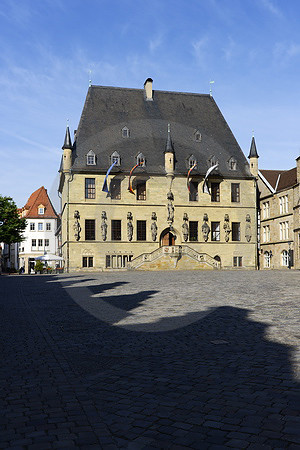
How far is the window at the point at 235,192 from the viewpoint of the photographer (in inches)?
2005

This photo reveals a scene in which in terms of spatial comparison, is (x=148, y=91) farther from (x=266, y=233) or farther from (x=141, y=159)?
(x=266, y=233)

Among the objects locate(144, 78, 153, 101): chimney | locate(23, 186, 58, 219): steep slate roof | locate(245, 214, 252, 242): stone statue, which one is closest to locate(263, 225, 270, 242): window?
locate(245, 214, 252, 242): stone statue

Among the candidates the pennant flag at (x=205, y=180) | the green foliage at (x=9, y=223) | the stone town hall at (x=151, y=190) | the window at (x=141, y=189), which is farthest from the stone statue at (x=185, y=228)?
the green foliage at (x=9, y=223)

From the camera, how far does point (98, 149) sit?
48250 mm

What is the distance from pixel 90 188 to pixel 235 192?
1533 centimetres

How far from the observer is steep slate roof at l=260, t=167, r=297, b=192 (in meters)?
51.4

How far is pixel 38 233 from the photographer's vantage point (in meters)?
78.6

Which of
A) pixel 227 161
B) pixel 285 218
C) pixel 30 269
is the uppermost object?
pixel 227 161

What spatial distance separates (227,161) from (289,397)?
47519mm

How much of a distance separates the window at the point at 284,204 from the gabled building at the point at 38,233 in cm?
3905

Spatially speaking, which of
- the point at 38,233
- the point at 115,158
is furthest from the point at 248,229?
the point at 38,233

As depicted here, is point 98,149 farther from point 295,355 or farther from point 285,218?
point 295,355

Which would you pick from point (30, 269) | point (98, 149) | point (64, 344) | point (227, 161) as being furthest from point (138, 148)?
point (64, 344)

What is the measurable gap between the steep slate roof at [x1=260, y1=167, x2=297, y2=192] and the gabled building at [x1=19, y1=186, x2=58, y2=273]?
119ft
